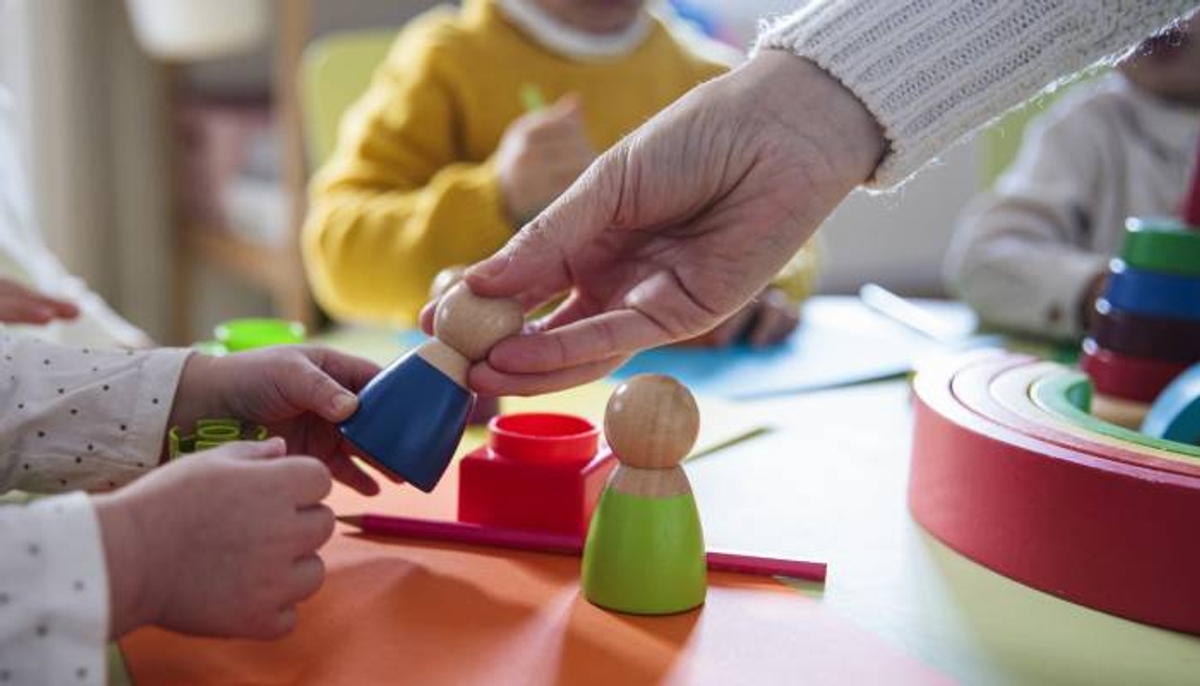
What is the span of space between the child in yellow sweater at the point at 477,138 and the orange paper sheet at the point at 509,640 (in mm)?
564

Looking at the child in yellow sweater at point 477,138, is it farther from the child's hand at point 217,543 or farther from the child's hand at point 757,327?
the child's hand at point 217,543

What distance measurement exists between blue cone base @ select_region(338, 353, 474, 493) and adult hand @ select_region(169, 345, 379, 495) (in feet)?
0.05

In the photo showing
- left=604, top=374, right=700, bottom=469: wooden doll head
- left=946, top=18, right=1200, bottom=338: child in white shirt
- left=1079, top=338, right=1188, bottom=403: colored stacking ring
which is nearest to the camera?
left=604, top=374, right=700, bottom=469: wooden doll head

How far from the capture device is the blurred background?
6.23ft

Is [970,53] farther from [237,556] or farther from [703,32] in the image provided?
[703,32]

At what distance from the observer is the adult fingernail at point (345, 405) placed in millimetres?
559

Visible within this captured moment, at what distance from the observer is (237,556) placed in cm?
46

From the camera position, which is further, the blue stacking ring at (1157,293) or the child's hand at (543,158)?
the child's hand at (543,158)

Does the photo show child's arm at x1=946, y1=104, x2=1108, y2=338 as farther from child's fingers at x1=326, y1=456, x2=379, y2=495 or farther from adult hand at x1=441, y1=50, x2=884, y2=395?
child's fingers at x1=326, y1=456, x2=379, y2=495

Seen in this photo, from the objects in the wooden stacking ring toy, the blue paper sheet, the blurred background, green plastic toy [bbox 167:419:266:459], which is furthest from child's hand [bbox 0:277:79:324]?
the blurred background

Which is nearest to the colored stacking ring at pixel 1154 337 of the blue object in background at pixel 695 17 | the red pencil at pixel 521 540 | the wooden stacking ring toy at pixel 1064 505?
the wooden stacking ring toy at pixel 1064 505

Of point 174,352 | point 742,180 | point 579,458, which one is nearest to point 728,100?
point 742,180

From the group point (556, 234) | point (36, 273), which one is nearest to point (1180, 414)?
point (556, 234)

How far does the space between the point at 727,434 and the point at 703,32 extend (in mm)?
1729
